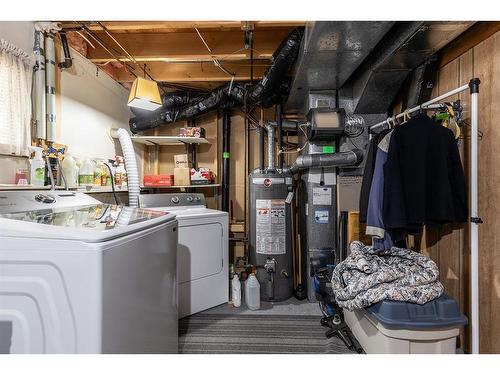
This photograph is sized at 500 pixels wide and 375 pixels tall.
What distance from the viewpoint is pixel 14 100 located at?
1848mm

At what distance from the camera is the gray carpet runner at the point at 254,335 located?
1.85 metres

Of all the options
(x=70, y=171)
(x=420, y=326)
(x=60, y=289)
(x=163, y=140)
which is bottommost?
(x=420, y=326)

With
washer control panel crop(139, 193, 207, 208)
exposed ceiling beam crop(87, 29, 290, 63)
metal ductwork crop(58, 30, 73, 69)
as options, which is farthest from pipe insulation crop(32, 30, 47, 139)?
washer control panel crop(139, 193, 207, 208)

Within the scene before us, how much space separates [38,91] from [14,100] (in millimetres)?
249

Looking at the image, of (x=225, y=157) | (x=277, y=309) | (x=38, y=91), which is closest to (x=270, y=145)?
(x=225, y=157)

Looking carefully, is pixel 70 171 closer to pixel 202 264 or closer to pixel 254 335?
pixel 202 264

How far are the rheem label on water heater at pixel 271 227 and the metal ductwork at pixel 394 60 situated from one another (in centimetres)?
131

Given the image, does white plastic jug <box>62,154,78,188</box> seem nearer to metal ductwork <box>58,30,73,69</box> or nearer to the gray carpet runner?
metal ductwork <box>58,30,73,69</box>

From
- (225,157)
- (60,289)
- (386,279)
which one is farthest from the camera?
(225,157)

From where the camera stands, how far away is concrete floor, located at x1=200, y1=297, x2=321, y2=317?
2.38 metres

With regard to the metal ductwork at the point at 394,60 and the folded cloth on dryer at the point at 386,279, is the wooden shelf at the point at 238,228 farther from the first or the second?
the metal ductwork at the point at 394,60

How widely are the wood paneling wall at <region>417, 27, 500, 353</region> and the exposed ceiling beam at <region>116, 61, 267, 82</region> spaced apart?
2.06 meters

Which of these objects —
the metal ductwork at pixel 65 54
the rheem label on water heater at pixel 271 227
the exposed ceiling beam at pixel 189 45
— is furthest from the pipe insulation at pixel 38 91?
the rheem label on water heater at pixel 271 227

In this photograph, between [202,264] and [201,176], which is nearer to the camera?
[202,264]
